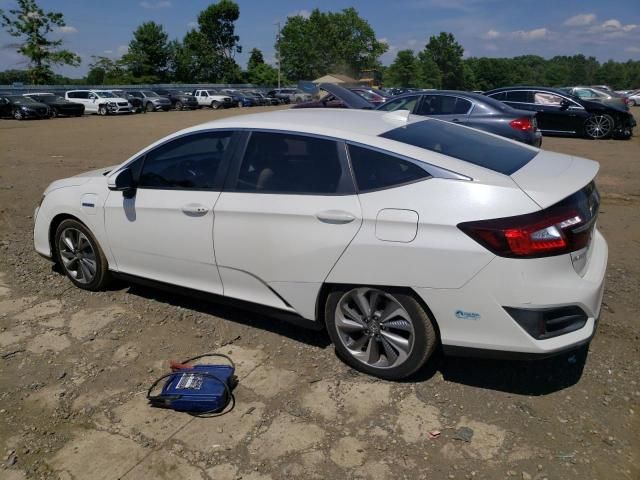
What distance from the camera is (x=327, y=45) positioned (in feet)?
366

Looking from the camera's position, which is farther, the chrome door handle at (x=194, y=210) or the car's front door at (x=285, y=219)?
the chrome door handle at (x=194, y=210)

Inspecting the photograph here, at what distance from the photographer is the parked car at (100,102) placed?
33938mm

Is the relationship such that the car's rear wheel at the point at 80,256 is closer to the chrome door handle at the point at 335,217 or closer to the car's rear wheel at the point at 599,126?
the chrome door handle at the point at 335,217

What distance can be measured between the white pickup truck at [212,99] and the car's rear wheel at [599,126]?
3187cm

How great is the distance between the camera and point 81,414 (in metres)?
3.08

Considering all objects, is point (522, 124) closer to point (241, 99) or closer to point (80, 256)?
point (80, 256)

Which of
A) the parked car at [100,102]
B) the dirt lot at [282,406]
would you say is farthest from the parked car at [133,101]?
the dirt lot at [282,406]

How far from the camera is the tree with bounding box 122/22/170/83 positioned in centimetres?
7950

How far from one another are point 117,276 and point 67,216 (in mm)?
717

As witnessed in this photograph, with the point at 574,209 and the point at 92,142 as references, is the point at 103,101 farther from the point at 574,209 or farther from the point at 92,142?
the point at 574,209

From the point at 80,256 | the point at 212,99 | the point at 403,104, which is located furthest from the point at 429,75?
the point at 80,256

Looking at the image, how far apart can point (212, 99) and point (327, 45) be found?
248 ft

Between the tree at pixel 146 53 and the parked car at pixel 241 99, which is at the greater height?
the tree at pixel 146 53

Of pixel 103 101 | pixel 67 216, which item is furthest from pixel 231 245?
pixel 103 101
